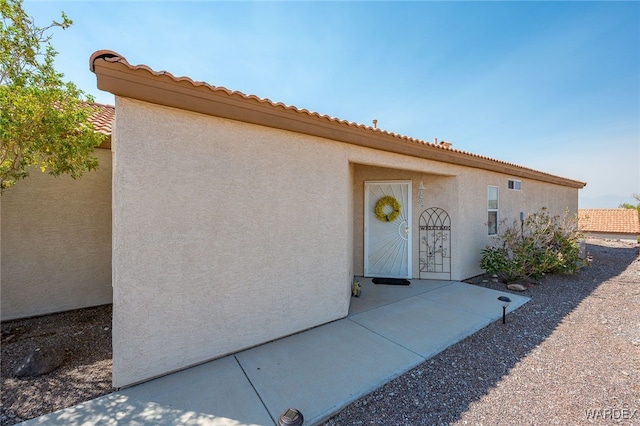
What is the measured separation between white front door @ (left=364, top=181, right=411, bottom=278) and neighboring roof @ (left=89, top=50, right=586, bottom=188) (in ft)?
5.97

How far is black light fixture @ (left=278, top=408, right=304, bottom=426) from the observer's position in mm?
2191

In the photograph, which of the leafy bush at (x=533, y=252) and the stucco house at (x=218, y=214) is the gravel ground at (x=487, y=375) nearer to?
the stucco house at (x=218, y=214)

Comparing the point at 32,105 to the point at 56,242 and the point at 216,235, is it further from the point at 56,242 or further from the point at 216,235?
the point at 56,242

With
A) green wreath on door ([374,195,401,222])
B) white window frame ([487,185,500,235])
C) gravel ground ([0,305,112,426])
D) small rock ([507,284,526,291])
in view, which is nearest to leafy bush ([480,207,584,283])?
white window frame ([487,185,500,235])

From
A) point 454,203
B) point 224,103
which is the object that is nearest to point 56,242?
point 224,103

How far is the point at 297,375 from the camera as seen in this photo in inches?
118

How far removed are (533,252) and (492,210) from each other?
1605 millimetres

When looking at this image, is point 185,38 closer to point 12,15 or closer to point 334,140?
point 12,15

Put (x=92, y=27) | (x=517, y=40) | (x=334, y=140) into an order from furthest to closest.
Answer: (x=517, y=40)
(x=334, y=140)
(x=92, y=27)

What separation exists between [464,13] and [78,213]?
10.1 m

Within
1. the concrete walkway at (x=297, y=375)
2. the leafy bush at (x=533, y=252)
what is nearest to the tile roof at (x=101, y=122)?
the concrete walkway at (x=297, y=375)

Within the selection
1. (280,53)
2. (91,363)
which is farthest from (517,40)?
(91,363)

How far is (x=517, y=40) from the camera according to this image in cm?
676

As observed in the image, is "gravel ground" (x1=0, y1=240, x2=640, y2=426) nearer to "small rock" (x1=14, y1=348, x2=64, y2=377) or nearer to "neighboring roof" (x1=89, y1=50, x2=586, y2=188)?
"small rock" (x1=14, y1=348, x2=64, y2=377)
